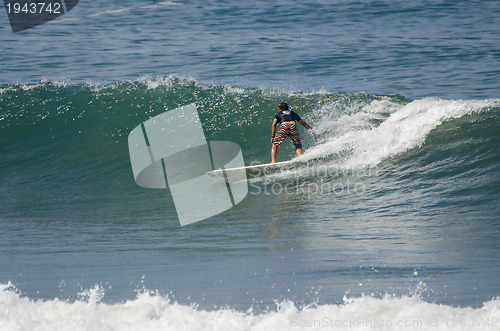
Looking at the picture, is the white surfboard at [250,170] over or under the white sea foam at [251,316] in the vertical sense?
under

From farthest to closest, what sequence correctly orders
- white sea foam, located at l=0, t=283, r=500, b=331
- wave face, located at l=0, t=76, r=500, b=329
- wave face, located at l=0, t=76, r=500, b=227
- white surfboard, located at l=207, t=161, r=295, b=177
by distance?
white surfboard, located at l=207, t=161, r=295, b=177 < wave face, located at l=0, t=76, r=500, b=227 < wave face, located at l=0, t=76, r=500, b=329 < white sea foam, located at l=0, t=283, r=500, b=331

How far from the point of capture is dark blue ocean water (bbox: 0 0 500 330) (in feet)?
12.5

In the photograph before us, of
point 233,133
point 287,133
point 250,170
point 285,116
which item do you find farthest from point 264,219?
point 233,133

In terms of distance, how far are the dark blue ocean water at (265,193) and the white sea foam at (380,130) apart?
45mm

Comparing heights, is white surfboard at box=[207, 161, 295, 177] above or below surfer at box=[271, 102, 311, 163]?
below

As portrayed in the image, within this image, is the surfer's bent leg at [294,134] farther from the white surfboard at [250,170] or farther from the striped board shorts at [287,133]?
the white surfboard at [250,170]

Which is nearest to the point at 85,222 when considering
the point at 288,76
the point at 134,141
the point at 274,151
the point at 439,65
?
the point at 274,151

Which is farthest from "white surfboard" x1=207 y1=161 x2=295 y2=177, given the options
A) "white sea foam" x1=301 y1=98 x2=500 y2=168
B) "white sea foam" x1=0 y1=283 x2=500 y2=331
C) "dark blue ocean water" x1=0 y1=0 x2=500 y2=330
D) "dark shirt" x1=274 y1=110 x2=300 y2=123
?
"white sea foam" x1=0 y1=283 x2=500 y2=331

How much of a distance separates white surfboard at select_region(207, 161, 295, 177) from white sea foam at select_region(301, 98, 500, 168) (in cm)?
48

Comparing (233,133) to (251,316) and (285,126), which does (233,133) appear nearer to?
(285,126)

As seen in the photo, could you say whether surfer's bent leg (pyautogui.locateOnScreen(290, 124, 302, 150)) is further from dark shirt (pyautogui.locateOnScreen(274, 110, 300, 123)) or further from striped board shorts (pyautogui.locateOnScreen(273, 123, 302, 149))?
dark shirt (pyautogui.locateOnScreen(274, 110, 300, 123))

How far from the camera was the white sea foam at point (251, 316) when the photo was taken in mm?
3393

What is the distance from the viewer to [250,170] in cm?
895

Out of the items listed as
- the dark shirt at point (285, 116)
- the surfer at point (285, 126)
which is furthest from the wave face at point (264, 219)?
the dark shirt at point (285, 116)
